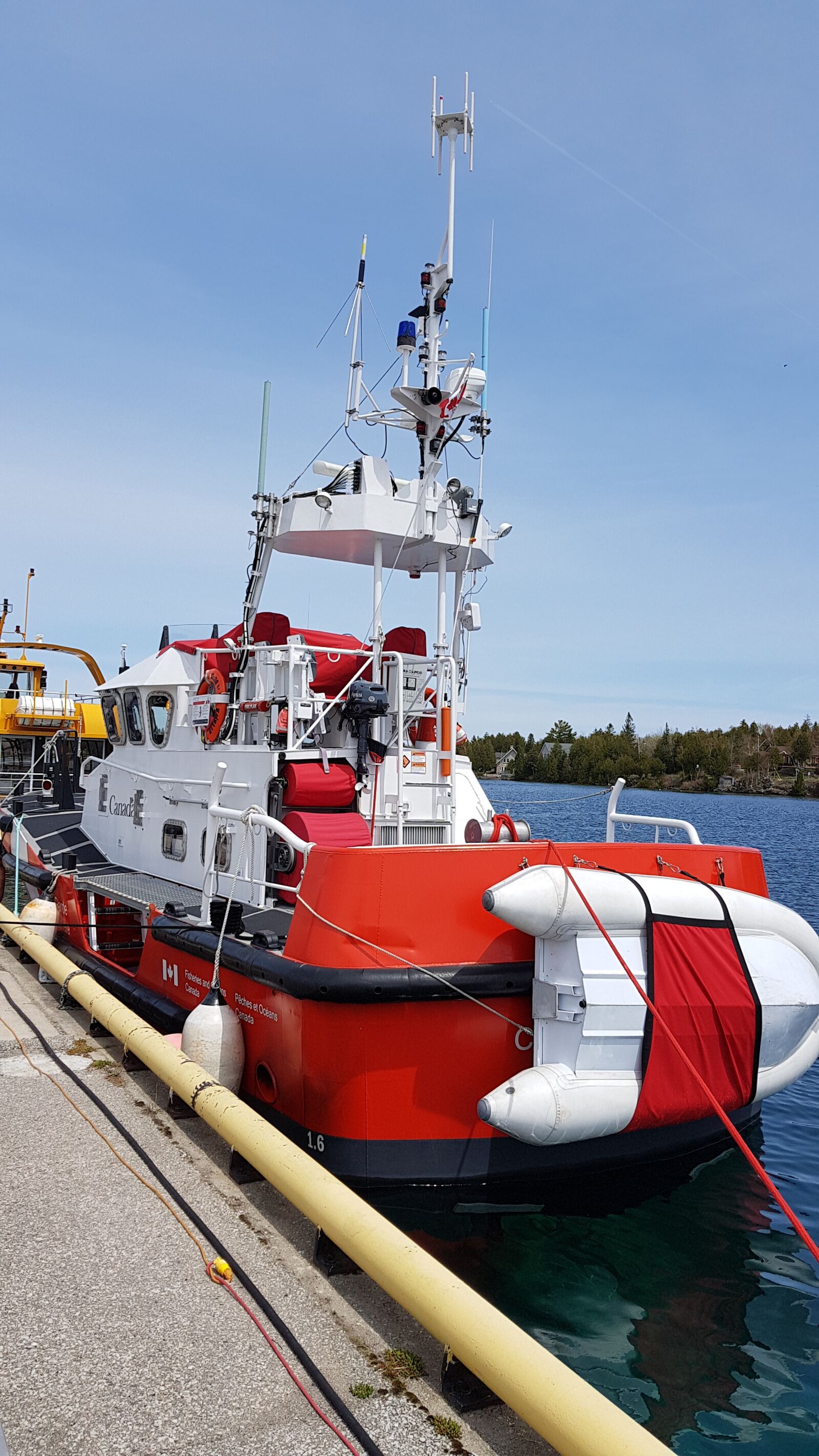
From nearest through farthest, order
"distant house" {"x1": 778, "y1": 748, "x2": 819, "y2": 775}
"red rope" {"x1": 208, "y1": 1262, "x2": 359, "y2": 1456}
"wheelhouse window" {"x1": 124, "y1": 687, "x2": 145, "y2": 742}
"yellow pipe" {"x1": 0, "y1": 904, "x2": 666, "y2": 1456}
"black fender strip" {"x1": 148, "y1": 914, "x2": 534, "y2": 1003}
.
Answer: "yellow pipe" {"x1": 0, "y1": 904, "x2": 666, "y2": 1456}
"red rope" {"x1": 208, "y1": 1262, "x2": 359, "y2": 1456}
"black fender strip" {"x1": 148, "y1": 914, "x2": 534, "y2": 1003}
"wheelhouse window" {"x1": 124, "y1": 687, "x2": 145, "y2": 742}
"distant house" {"x1": 778, "y1": 748, "x2": 819, "y2": 775}

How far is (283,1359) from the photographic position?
3.01 m

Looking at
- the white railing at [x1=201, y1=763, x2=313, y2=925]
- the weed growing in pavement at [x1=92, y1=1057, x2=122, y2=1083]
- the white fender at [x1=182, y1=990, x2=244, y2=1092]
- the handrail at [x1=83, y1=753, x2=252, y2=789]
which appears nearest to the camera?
the white railing at [x1=201, y1=763, x2=313, y2=925]

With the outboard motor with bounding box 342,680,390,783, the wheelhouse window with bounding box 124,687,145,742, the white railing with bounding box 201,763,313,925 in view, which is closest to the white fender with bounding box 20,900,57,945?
the wheelhouse window with bounding box 124,687,145,742

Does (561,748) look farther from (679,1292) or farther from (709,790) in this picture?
(679,1292)

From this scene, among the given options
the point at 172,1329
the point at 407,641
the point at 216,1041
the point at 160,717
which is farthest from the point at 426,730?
the point at 172,1329

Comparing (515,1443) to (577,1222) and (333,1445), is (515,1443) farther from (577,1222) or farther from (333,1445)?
(577,1222)

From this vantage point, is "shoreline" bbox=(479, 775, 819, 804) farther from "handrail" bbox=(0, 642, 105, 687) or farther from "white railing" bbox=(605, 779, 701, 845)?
"white railing" bbox=(605, 779, 701, 845)

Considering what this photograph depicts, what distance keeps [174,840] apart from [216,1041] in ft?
10.1

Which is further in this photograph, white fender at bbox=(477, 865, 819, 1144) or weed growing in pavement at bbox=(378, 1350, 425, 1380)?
white fender at bbox=(477, 865, 819, 1144)

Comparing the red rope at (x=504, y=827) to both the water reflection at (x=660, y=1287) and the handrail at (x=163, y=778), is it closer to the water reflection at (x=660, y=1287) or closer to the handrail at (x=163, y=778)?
the handrail at (x=163, y=778)

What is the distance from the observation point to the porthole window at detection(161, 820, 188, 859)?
26.0 ft

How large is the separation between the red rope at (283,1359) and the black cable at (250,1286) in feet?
0.11

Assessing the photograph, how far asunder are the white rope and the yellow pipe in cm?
94

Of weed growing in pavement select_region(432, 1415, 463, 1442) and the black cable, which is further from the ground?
the black cable
